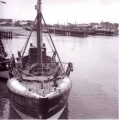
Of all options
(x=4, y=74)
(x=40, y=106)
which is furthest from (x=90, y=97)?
(x=4, y=74)

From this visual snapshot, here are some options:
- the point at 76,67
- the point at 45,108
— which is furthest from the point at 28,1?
the point at 76,67

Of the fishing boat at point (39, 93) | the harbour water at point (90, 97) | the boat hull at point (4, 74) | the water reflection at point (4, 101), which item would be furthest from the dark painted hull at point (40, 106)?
the boat hull at point (4, 74)

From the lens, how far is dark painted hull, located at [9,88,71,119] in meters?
9.78

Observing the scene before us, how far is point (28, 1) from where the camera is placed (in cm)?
1210

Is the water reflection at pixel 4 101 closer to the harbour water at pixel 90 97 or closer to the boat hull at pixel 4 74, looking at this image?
the harbour water at pixel 90 97

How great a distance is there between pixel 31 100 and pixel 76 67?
1578 centimetres

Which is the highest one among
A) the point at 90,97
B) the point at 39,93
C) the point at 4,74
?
the point at 39,93

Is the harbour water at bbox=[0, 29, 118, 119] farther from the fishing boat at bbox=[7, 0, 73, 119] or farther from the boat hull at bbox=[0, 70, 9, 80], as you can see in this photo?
the fishing boat at bbox=[7, 0, 73, 119]

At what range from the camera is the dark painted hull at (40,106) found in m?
9.78

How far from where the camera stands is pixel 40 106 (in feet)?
32.0

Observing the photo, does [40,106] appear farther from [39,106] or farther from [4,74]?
[4,74]

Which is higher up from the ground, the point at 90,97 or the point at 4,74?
the point at 4,74

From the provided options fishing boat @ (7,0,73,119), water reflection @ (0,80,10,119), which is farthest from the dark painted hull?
water reflection @ (0,80,10,119)

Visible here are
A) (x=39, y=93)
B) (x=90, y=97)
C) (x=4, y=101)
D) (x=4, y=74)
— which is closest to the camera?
(x=39, y=93)
